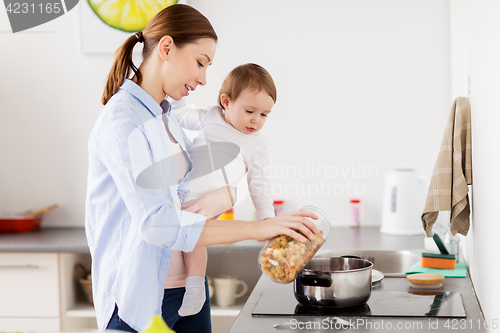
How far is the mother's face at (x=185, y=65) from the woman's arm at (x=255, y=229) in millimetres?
297

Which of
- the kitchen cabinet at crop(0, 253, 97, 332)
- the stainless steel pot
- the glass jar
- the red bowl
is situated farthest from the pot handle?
the red bowl

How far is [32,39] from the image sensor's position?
96.7 inches

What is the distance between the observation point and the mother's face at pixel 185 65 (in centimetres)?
104

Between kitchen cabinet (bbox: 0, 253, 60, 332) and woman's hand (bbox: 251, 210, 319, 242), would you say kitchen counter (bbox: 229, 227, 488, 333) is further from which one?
kitchen cabinet (bbox: 0, 253, 60, 332)

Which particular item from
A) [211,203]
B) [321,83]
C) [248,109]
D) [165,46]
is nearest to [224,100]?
[248,109]

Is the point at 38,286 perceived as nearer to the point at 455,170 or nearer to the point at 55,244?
the point at 55,244

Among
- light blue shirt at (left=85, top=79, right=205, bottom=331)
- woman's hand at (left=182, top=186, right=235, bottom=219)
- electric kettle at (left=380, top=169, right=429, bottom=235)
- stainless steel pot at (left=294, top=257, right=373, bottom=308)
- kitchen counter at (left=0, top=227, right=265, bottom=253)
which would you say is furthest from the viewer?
electric kettle at (left=380, top=169, right=429, bottom=235)

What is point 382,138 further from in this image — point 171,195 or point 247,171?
point 171,195

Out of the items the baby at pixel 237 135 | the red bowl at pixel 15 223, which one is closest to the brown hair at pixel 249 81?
the baby at pixel 237 135

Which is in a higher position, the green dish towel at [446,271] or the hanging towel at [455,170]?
the hanging towel at [455,170]

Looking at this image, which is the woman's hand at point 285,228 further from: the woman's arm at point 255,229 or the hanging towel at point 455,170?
the hanging towel at point 455,170

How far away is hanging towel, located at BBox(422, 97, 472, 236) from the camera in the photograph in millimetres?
1377

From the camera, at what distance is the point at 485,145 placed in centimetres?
108

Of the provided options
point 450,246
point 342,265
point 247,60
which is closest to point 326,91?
point 247,60
